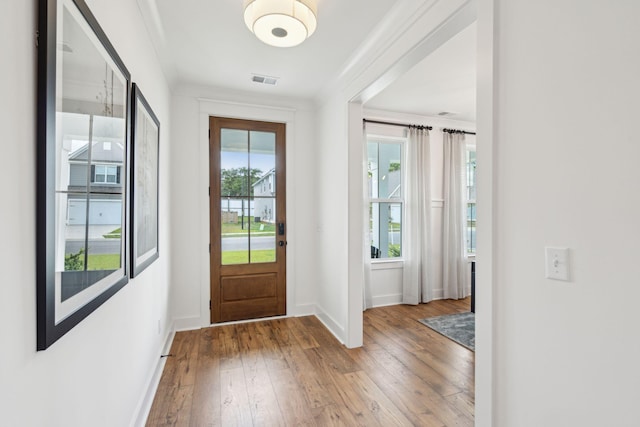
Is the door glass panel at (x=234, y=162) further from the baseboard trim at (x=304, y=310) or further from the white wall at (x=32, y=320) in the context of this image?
the white wall at (x=32, y=320)

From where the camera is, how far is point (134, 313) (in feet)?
5.96

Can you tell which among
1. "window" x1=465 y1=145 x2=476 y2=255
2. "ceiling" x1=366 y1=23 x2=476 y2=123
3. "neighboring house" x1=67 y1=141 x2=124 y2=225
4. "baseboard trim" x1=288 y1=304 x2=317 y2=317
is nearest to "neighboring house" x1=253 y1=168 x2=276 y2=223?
"baseboard trim" x1=288 y1=304 x2=317 y2=317

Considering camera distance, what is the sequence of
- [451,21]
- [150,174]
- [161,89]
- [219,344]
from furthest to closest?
[219,344] < [161,89] < [150,174] < [451,21]

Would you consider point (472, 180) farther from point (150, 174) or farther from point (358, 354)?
point (150, 174)

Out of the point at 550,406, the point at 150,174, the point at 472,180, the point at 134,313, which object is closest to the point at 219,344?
the point at 134,313

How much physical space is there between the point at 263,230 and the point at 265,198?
40 centimetres

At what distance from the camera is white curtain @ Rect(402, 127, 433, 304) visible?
4.26m

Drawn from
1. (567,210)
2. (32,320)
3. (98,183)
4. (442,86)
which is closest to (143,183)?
(98,183)

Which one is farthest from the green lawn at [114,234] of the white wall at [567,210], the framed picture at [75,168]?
the white wall at [567,210]

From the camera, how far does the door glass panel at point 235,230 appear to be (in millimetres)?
3572

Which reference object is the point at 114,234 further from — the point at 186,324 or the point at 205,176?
the point at 186,324

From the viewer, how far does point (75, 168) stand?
3.34 feet

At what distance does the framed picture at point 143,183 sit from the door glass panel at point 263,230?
1.36m

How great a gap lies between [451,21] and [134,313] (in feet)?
8.26
